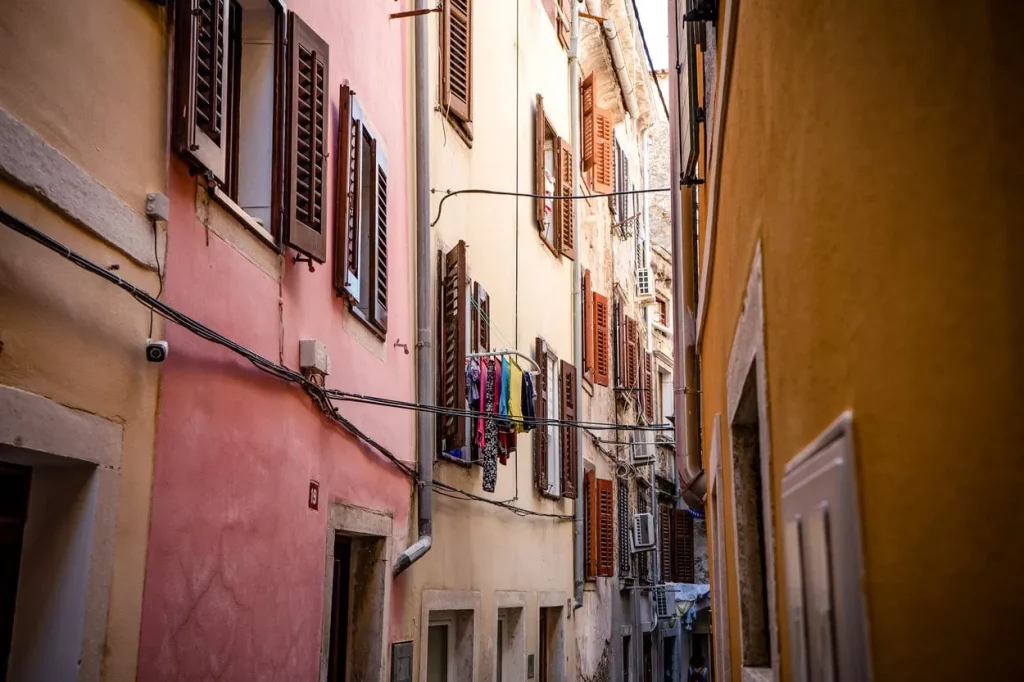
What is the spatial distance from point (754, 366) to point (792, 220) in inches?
51.0

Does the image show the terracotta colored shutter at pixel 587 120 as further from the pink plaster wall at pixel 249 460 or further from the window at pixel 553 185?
the pink plaster wall at pixel 249 460

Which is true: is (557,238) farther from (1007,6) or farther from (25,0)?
(1007,6)

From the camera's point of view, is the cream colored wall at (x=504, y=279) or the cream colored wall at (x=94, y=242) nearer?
the cream colored wall at (x=94, y=242)

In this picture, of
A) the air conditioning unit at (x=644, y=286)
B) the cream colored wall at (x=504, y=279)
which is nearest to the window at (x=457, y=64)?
the cream colored wall at (x=504, y=279)

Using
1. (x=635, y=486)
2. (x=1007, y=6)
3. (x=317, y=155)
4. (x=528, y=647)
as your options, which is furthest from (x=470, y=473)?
(x=635, y=486)

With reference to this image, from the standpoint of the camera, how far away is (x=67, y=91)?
3.97m

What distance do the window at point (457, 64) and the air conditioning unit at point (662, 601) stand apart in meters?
13.9

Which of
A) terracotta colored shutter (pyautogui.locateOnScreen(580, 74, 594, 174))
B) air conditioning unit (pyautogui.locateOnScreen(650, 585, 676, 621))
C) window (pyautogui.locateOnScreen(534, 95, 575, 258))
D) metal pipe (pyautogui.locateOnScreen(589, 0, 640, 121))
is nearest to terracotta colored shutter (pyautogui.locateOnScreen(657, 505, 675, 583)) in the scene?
air conditioning unit (pyautogui.locateOnScreen(650, 585, 676, 621))

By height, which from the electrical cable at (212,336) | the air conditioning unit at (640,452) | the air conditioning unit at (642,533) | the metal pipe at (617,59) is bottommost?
the electrical cable at (212,336)

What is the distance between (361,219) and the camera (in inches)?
317

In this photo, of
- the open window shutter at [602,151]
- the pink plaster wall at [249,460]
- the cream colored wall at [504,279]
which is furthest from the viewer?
the open window shutter at [602,151]

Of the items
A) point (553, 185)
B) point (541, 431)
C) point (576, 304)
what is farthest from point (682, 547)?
point (541, 431)

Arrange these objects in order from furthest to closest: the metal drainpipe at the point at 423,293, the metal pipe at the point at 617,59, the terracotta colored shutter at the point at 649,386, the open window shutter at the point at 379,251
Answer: the terracotta colored shutter at the point at 649,386
the metal pipe at the point at 617,59
the metal drainpipe at the point at 423,293
the open window shutter at the point at 379,251

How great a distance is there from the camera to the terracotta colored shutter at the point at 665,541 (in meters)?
24.3
